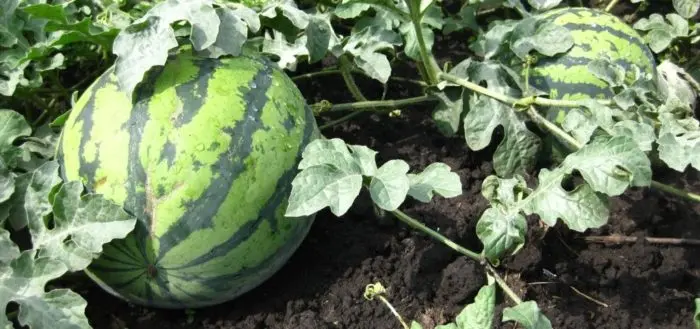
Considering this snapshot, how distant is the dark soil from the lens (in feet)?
8.25

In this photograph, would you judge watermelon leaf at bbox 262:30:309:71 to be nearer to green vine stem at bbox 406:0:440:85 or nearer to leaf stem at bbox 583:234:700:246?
green vine stem at bbox 406:0:440:85

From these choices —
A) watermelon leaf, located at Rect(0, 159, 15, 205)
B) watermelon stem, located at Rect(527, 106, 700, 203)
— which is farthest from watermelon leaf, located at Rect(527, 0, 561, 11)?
watermelon leaf, located at Rect(0, 159, 15, 205)

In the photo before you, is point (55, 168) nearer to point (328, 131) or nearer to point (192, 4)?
point (192, 4)

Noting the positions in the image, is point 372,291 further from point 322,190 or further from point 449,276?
point 322,190

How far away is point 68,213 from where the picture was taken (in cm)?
219

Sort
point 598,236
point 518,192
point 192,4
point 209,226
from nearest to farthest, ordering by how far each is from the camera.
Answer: point 209,226 → point 192,4 → point 518,192 → point 598,236

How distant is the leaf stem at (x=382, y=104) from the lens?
298 cm

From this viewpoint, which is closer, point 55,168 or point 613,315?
point 55,168

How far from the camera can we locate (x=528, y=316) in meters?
2.03

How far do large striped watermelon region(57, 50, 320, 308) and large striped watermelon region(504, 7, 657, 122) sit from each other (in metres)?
1.02

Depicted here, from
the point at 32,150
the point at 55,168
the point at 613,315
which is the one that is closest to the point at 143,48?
the point at 55,168

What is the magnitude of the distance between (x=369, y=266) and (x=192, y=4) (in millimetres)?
1010

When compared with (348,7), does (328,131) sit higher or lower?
lower

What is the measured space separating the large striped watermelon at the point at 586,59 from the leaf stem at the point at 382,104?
417 millimetres
